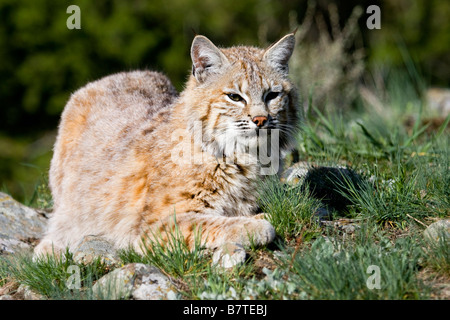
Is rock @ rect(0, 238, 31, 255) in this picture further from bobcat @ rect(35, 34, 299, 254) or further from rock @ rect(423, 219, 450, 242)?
rock @ rect(423, 219, 450, 242)

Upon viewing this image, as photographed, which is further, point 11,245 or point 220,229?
point 11,245

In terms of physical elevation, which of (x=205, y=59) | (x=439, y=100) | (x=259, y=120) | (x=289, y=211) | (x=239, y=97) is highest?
(x=439, y=100)

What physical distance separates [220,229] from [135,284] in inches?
25.4

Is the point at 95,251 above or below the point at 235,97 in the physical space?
below

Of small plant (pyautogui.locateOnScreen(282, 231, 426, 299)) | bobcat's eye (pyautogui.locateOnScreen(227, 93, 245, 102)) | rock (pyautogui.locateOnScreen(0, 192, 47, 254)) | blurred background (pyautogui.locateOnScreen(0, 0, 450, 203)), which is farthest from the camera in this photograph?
blurred background (pyautogui.locateOnScreen(0, 0, 450, 203))

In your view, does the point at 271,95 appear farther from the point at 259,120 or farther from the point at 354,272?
the point at 354,272

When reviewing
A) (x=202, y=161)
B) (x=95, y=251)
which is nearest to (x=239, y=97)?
(x=202, y=161)

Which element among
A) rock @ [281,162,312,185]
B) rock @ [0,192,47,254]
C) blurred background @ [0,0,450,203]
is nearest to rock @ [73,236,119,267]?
rock @ [0,192,47,254]

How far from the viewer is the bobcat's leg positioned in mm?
3412

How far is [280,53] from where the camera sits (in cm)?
413

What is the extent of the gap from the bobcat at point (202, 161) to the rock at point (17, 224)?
232 millimetres

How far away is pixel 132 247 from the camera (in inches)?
146
